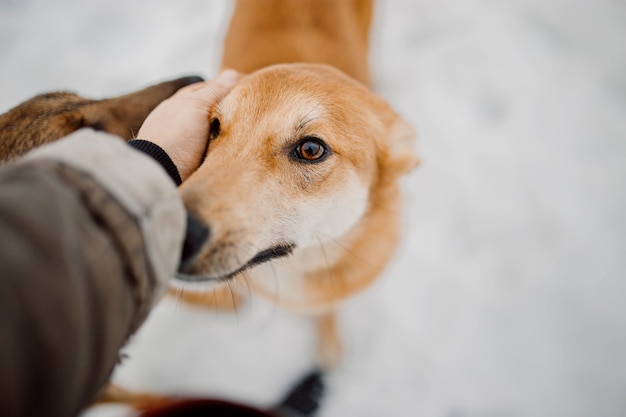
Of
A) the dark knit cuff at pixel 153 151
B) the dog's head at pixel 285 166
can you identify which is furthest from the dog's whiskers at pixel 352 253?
the dark knit cuff at pixel 153 151

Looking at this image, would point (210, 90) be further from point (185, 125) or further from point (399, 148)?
point (399, 148)

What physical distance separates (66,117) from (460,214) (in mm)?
2960

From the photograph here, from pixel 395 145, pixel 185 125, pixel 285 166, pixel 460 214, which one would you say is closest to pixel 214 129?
pixel 185 125

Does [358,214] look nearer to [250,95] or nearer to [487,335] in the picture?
[250,95]

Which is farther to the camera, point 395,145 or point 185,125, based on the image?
point 395,145

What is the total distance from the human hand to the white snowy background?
1.73 meters

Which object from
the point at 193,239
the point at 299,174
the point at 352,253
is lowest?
the point at 352,253

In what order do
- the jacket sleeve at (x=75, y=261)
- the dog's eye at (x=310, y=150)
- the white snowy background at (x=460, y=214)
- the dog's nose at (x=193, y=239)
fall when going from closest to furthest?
the jacket sleeve at (x=75, y=261)
the dog's nose at (x=193, y=239)
the dog's eye at (x=310, y=150)
the white snowy background at (x=460, y=214)

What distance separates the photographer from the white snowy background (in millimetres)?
2908

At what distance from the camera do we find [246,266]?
152cm

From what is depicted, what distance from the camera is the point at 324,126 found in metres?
1.71

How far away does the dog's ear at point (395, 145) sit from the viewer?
6.70ft

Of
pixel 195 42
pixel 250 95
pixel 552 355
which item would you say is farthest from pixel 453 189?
pixel 195 42

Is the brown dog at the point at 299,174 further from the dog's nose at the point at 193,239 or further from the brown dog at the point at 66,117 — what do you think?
the brown dog at the point at 66,117
